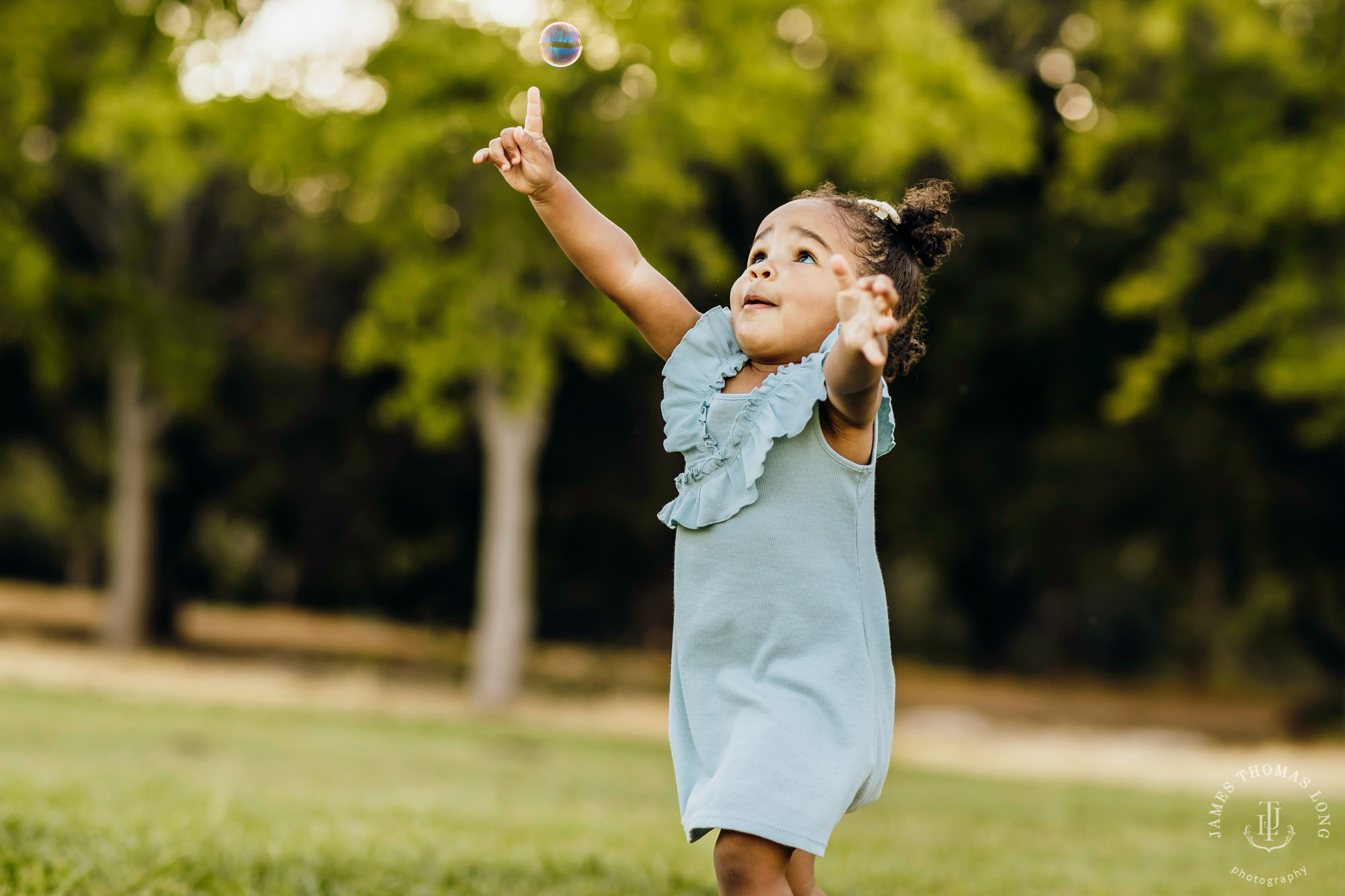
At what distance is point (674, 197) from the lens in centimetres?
1279

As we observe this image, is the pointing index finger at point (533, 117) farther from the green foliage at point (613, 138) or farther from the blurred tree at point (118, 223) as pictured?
the blurred tree at point (118, 223)

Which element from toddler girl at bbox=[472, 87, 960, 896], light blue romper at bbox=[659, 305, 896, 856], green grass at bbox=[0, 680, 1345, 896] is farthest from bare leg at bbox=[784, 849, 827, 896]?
green grass at bbox=[0, 680, 1345, 896]

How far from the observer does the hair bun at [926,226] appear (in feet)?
9.49

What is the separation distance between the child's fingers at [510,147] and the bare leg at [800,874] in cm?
160

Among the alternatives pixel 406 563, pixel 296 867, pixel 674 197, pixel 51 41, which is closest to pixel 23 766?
pixel 296 867

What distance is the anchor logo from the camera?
7.97 m

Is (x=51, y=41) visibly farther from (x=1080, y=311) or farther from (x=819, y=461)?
(x=819, y=461)

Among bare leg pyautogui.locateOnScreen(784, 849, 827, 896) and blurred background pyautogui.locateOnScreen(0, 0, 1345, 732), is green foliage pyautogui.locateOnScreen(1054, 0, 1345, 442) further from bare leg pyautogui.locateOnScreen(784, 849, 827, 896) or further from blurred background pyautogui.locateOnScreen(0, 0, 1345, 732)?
bare leg pyautogui.locateOnScreen(784, 849, 827, 896)

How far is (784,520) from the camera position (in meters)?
2.65

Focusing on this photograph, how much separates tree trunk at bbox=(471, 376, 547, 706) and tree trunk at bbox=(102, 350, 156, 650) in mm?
6340

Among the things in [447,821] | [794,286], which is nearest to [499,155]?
[794,286]

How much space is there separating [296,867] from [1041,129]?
14560 mm

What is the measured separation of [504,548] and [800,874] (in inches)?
459

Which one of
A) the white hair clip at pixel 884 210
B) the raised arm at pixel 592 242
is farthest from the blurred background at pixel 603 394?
the white hair clip at pixel 884 210
